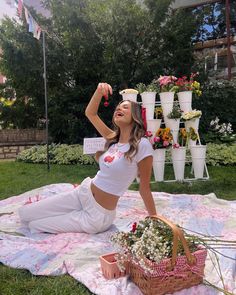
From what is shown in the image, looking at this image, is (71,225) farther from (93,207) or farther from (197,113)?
(197,113)

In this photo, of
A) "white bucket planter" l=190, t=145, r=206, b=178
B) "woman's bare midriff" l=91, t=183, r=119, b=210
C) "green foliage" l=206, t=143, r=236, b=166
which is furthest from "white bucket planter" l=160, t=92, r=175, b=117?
"woman's bare midriff" l=91, t=183, r=119, b=210

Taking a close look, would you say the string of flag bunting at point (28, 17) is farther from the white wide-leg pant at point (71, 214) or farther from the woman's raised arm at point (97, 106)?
the white wide-leg pant at point (71, 214)

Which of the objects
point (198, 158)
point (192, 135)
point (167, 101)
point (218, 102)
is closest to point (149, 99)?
point (167, 101)

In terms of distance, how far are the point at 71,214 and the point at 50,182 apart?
3.17 meters

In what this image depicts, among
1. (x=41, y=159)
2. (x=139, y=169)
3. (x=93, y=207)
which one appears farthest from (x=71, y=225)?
(x=41, y=159)

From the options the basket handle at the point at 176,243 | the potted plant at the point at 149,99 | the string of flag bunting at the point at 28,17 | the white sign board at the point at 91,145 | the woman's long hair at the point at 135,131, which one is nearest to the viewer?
the basket handle at the point at 176,243

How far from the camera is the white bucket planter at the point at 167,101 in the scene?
19.3 feet

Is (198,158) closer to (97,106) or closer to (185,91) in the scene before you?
(185,91)

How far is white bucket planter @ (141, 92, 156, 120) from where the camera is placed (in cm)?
587

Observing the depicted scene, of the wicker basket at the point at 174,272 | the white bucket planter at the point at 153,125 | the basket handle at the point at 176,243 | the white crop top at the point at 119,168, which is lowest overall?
the wicker basket at the point at 174,272

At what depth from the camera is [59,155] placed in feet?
29.1

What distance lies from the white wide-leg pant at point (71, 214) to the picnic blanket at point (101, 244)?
0.25 ft

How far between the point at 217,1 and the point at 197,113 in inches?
303

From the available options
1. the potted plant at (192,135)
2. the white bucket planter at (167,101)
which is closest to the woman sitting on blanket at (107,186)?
the white bucket planter at (167,101)
